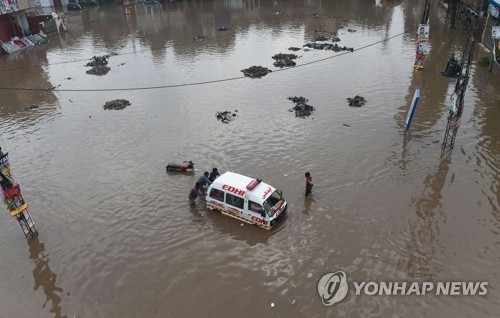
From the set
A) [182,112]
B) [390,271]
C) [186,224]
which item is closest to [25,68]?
[182,112]

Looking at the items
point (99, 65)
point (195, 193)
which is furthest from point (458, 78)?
point (99, 65)

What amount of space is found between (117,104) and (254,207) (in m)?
18.3

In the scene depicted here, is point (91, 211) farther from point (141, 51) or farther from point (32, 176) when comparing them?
point (141, 51)

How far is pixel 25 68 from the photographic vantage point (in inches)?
1581

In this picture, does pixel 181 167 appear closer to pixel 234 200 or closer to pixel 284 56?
pixel 234 200

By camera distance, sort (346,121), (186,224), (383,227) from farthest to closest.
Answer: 1. (346,121)
2. (186,224)
3. (383,227)

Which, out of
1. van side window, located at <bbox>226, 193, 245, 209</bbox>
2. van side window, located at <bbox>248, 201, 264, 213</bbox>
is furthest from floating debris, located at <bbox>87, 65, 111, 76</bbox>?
van side window, located at <bbox>248, 201, 264, 213</bbox>

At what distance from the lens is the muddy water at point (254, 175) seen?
12.2 meters

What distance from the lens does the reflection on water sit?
12.0 meters

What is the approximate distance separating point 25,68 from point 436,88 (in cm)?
4207

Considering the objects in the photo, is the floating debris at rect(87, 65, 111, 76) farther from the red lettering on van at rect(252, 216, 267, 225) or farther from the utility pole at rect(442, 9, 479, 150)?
the utility pole at rect(442, 9, 479, 150)

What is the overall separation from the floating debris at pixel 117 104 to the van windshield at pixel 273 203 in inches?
700
